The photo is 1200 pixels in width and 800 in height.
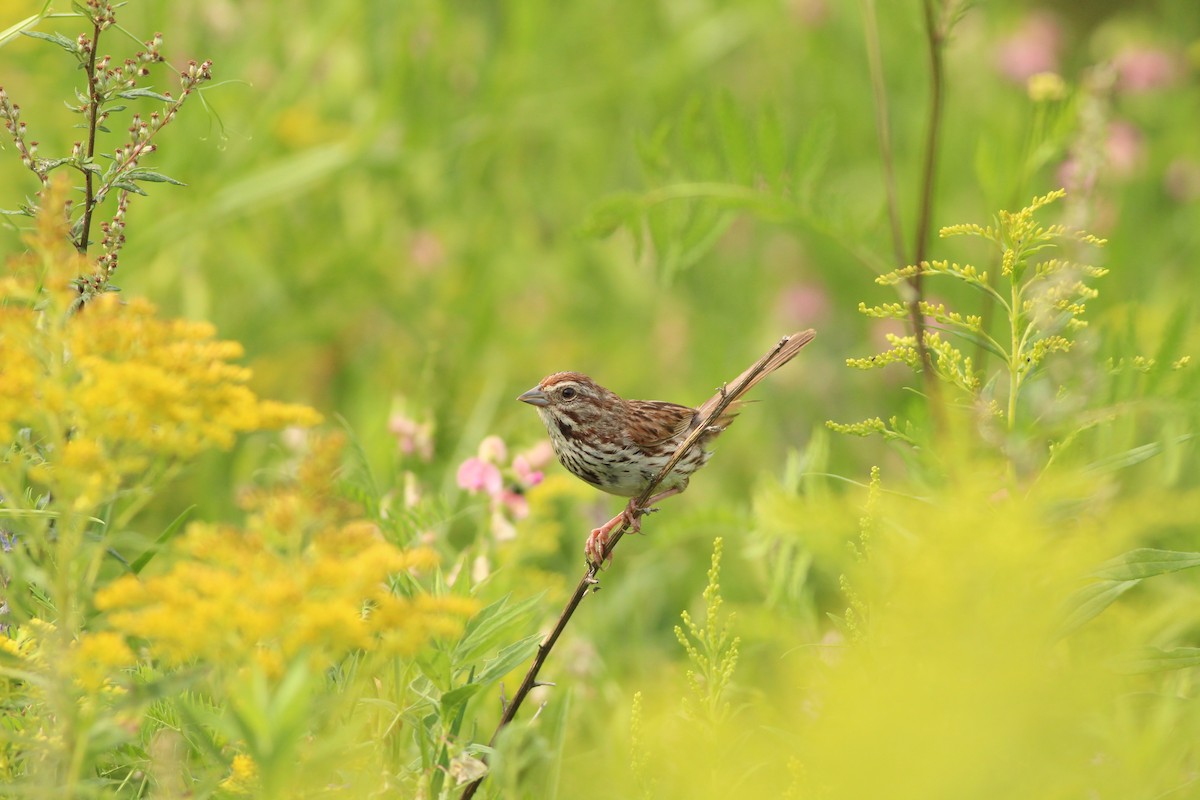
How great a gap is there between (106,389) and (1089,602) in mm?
1691

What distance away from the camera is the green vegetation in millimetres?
1823

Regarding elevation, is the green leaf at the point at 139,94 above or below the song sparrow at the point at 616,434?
below

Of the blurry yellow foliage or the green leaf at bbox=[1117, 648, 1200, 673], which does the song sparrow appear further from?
the green leaf at bbox=[1117, 648, 1200, 673]

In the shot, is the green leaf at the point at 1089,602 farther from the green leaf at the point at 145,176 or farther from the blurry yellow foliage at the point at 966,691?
the green leaf at the point at 145,176

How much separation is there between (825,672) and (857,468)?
439cm

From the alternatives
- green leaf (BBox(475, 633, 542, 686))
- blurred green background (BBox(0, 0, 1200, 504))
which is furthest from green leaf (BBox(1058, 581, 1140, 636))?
blurred green background (BBox(0, 0, 1200, 504))

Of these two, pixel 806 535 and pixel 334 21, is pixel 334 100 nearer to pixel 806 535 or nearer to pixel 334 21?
pixel 334 21

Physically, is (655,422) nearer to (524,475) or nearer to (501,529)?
(524,475)

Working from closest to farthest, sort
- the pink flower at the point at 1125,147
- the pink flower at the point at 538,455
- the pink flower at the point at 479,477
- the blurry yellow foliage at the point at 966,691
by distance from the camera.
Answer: the blurry yellow foliage at the point at 966,691 < the pink flower at the point at 479,477 < the pink flower at the point at 538,455 < the pink flower at the point at 1125,147

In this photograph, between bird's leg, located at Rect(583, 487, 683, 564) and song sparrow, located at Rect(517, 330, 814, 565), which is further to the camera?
song sparrow, located at Rect(517, 330, 814, 565)

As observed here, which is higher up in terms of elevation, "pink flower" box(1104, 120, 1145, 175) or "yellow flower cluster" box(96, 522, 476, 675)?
"pink flower" box(1104, 120, 1145, 175)

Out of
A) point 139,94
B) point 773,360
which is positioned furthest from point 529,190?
point 139,94

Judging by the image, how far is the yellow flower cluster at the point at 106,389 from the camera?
5.86 feet

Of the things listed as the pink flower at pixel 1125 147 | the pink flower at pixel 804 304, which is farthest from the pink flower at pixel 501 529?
the pink flower at pixel 804 304
